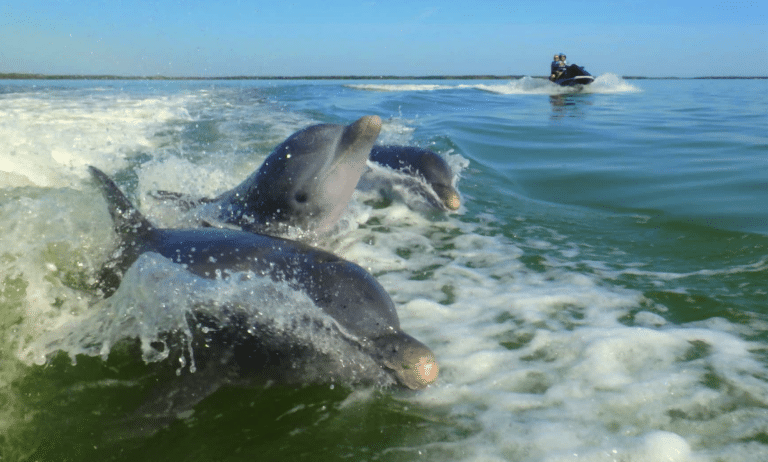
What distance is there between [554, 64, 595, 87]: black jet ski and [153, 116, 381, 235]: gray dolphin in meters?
35.2

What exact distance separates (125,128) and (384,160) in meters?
8.57

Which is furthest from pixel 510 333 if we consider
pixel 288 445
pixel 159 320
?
pixel 159 320

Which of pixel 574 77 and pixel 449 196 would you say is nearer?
pixel 449 196

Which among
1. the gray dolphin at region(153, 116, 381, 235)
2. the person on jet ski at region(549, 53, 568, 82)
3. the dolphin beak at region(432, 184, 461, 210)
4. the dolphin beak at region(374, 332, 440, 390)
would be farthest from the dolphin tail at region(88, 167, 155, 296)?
the person on jet ski at region(549, 53, 568, 82)

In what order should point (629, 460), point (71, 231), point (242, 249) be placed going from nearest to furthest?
point (629, 460) → point (242, 249) → point (71, 231)

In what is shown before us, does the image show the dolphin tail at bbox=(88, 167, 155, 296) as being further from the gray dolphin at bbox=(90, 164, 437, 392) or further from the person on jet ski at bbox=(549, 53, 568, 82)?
the person on jet ski at bbox=(549, 53, 568, 82)

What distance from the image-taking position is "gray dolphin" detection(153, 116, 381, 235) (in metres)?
5.69

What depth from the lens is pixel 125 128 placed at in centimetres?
→ 1451

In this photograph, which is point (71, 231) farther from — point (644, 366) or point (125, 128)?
point (125, 128)

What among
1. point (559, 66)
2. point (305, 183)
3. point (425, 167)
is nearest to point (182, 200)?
point (305, 183)

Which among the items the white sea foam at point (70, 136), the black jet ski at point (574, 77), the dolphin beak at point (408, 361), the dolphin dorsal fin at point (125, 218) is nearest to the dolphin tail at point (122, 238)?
the dolphin dorsal fin at point (125, 218)

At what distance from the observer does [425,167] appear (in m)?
8.59

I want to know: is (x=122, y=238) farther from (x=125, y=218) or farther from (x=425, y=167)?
(x=425, y=167)

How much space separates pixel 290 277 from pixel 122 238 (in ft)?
4.69
